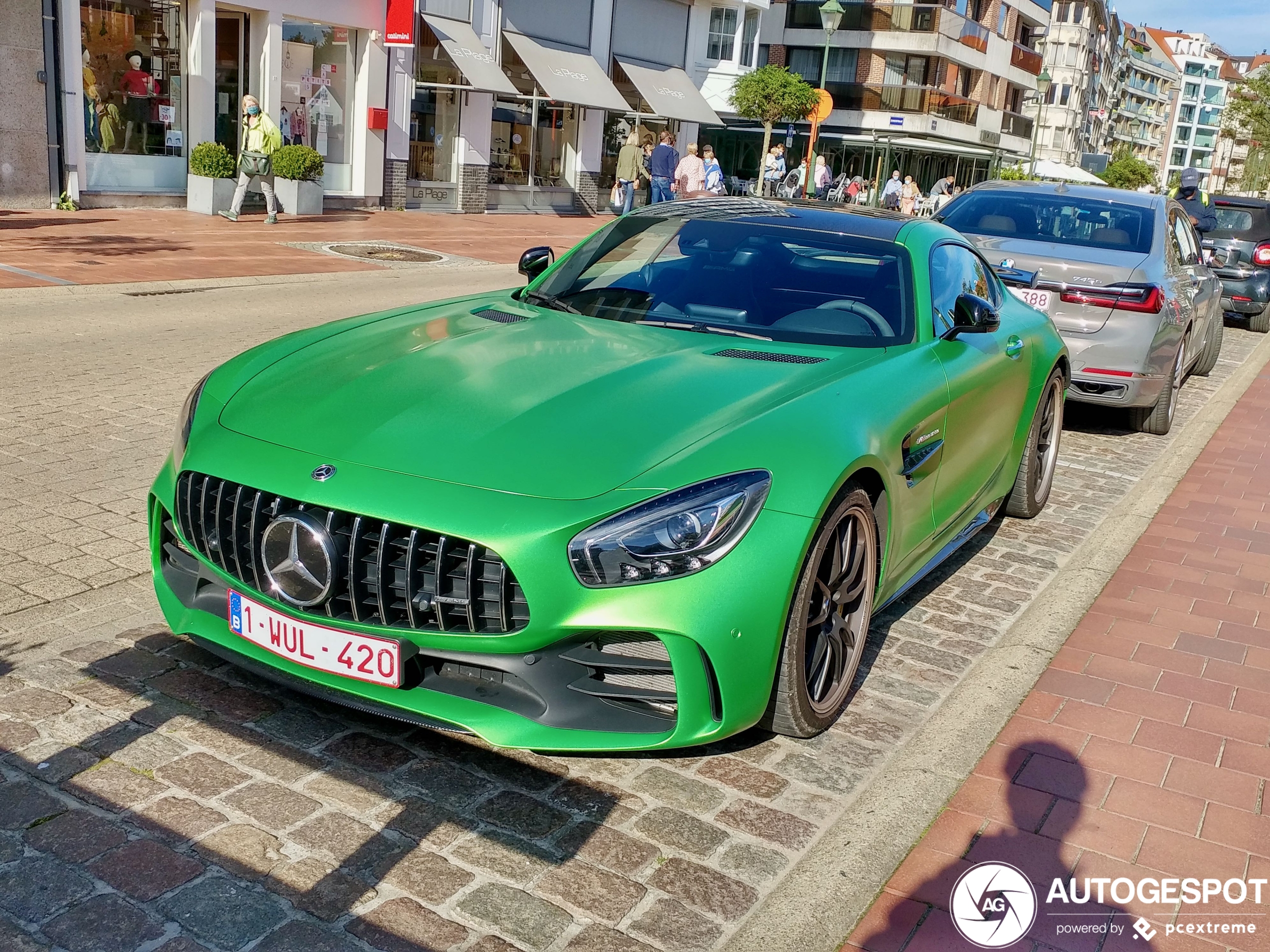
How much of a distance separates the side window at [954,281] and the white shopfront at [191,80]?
56.5 feet

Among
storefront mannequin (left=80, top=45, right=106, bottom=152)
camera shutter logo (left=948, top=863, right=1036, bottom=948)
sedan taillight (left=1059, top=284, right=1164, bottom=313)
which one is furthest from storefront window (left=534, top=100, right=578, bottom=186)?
camera shutter logo (left=948, top=863, right=1036, bottom=948)

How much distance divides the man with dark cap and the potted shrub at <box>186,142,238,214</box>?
557 inches

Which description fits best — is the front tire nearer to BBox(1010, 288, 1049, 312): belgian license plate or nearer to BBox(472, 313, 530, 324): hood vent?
BBox(472, 313, 530, 324): hood vent

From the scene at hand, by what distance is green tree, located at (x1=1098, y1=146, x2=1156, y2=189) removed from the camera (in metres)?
99.9

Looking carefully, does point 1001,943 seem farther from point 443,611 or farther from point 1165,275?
point 1165,275

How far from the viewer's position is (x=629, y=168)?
28.1 meters

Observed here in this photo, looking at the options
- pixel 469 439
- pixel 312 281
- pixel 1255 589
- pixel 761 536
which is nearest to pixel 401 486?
pixel 469 439

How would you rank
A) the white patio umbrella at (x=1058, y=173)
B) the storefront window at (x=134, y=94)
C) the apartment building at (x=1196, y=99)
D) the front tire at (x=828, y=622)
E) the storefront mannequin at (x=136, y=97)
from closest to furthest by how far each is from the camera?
the front tire at (x=828, y=622), the storefront window at (x=134, y=94), the storefront mannequin at (x=136, y=97), the white patio umbrella at (x=1058, y=173), the apartment building at (x=1196, y=99)

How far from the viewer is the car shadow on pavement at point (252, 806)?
2.73 meters

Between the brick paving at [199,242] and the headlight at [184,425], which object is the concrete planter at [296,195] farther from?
the headlight at [184,425]

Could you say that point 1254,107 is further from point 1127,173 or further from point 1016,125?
point 1127,173

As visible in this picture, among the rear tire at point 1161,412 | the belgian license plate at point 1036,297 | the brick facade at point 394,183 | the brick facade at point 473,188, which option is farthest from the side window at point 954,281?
the brick facade at point 473,188

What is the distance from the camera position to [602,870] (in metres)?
2.98

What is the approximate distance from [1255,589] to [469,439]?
4056mm
